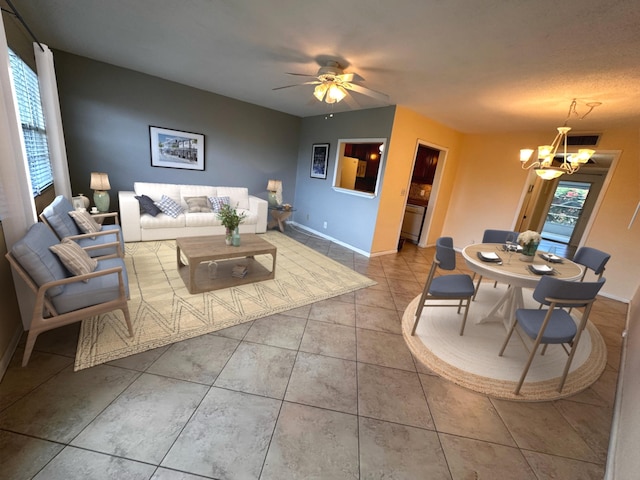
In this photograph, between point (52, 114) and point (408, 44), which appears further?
point (52, 114)

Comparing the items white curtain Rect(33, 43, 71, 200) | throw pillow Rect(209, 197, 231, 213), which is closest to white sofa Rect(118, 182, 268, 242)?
throw pillow Rect(209, 197, 231, 213)

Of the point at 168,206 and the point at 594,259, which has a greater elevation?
the point at 594,259

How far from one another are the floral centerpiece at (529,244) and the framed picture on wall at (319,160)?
3673 millimetres

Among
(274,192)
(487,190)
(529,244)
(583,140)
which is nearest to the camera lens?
(529,244)

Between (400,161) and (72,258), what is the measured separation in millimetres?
4284

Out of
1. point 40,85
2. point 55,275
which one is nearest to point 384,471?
point 55,275

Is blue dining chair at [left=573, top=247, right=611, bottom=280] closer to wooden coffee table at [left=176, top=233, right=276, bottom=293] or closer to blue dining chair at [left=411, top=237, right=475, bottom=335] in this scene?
blue dining chair at [left=411, top=237, right=475, bottom=335]

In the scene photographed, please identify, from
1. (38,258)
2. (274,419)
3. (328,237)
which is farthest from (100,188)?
(274,419)

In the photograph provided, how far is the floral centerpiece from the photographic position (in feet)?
8.23

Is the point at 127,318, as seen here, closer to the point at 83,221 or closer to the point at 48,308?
the point at 48,308

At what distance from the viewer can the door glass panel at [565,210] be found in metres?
7.77

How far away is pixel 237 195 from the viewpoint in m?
5.08

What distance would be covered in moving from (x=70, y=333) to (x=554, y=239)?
36.9ft

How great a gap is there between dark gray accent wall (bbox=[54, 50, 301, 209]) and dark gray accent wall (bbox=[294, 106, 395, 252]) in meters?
0.75
